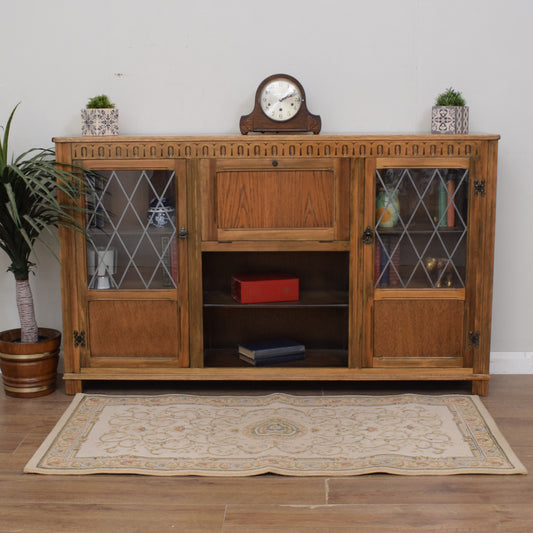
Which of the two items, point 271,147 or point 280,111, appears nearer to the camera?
point 271,147

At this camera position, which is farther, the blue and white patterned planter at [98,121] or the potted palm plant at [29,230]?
the blue and white patterned planter at [98,121]

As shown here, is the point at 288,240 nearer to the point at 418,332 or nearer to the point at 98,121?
the point at 418,332

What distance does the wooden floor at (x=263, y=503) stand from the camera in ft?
6.70

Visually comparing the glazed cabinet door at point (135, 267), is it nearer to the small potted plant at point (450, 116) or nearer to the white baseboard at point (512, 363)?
the small potted plant at point (450, 116)

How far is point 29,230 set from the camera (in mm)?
3098

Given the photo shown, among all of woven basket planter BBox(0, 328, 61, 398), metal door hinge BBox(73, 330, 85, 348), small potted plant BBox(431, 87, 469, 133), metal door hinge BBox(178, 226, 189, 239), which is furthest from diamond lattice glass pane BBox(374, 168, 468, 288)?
woven basket planter BBox(0, 328, 61, 398)

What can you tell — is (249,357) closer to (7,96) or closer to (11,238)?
(11,238)

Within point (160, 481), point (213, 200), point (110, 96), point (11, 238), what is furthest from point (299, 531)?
point (110, 96)

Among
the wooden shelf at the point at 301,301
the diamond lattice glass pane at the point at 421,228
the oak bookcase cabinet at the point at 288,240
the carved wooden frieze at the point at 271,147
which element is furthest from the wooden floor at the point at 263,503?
the carved wooden frieze at the point at 271,147

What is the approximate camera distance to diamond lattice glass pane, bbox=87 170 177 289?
9.80 feet

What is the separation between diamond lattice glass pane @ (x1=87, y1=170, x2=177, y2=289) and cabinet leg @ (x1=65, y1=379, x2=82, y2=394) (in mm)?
419

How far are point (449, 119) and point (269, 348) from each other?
1264 millimetres

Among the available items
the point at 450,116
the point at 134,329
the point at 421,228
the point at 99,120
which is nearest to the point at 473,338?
the point at 421,228

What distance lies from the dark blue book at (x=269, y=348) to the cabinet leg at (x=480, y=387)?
0.76 meters
